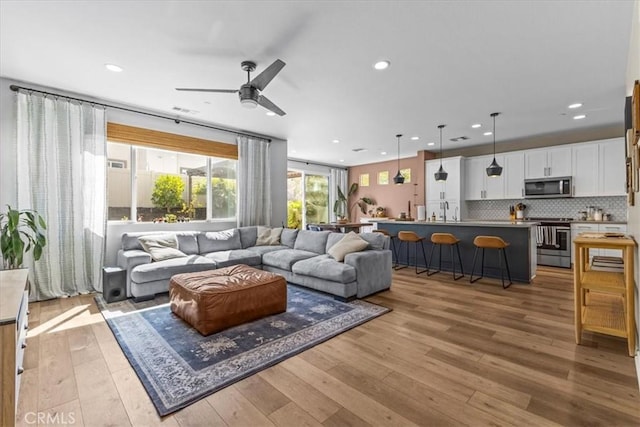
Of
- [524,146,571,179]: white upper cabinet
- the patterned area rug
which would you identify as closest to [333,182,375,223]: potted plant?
[524,146,571,179]: white upper cabinet

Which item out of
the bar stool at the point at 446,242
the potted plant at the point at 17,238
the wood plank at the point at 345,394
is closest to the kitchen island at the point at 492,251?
the bar stool at the point at 446,242

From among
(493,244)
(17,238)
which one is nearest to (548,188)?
(493,244)

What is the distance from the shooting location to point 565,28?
2592 mm

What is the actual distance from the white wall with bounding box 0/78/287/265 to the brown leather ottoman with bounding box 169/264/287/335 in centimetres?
201

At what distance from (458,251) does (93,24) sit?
220 inches

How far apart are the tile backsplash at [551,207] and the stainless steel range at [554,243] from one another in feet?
1.44

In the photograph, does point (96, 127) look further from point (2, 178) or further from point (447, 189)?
point (447, 189)

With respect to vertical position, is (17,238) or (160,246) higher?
(17,238)

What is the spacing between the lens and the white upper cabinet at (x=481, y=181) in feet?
22.4

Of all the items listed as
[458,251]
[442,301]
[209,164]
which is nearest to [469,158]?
[458,251]

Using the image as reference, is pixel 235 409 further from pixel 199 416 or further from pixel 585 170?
pixel 585 170

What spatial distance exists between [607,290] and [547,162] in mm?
4765

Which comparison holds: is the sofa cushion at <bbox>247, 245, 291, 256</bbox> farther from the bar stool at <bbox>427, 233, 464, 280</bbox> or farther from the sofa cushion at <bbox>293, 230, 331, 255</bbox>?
the bar stool at <bbox>427, 233, 464, 280</bbox>

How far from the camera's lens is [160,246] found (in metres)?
4.30
